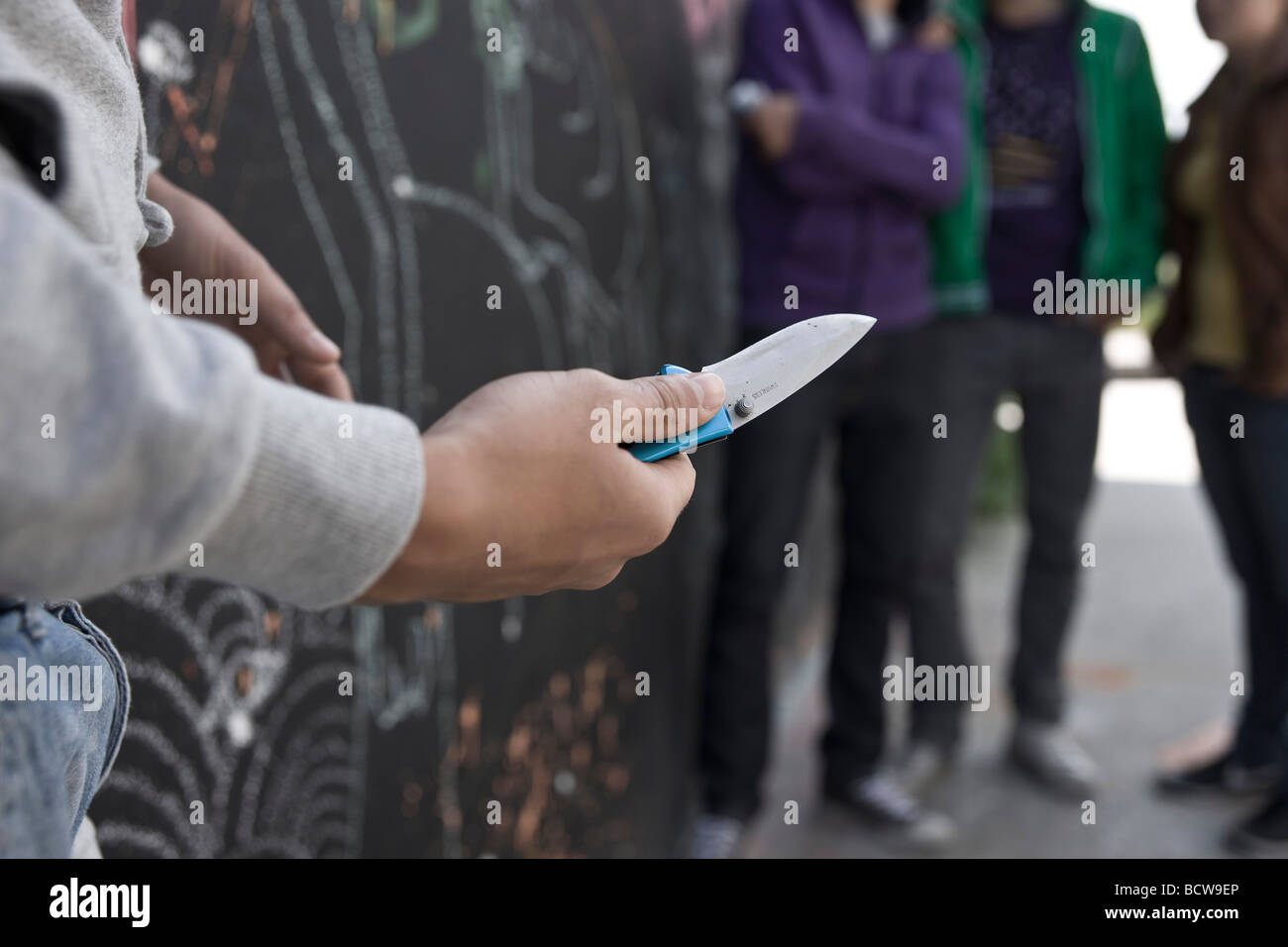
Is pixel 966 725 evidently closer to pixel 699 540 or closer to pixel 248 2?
pixel 699 540

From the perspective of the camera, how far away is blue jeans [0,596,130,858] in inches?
24.7

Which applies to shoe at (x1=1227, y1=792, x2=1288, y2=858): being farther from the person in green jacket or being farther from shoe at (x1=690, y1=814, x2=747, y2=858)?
shoe at (x1=690, y1=814, x2=747, y2=858)

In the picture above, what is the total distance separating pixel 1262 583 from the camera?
9.57 ft

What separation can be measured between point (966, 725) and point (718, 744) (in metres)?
1.18

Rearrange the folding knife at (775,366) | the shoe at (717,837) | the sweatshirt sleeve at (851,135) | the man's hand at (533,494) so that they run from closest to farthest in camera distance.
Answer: the man's hand at (533,494) → the folding knife at (775,366) → the sweatshirt sleeve at (851,135) → the shoe at (717,837)

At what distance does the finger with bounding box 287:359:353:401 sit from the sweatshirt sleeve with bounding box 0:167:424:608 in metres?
0.48

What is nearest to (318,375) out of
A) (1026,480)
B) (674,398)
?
(674,398)

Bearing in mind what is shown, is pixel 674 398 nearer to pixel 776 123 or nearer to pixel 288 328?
pixel 288 328

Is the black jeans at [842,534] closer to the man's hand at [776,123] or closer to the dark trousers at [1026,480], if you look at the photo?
the dark trousers at [1026,480]

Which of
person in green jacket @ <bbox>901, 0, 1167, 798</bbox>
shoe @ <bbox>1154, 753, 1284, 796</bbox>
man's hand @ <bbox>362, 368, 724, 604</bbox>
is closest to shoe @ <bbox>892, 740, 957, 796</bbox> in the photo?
person in green jacket @ <bbox>901, 0, 1167, 798</bbox>

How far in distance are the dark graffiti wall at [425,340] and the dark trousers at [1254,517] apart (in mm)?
1490

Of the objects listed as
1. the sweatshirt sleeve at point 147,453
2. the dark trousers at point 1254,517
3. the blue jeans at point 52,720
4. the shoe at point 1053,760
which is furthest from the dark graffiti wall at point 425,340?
the dark trousers at point 1254,517

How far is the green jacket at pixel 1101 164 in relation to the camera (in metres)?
2.88
